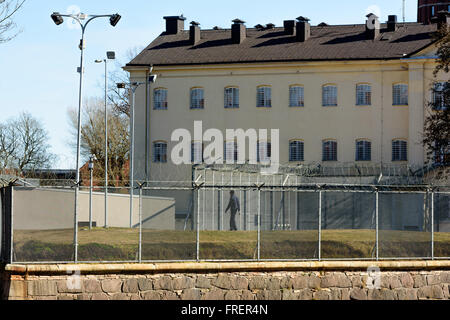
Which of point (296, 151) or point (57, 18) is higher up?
point (57, 18)

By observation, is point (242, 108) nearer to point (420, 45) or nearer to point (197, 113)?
point (197, 113)

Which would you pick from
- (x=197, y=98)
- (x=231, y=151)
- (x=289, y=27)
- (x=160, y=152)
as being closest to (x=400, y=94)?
(x=289, y=27)

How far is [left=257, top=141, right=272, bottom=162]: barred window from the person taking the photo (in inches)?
2207

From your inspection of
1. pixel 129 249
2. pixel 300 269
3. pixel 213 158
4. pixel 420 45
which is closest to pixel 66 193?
pixel 129 249

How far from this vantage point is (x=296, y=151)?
184 ft

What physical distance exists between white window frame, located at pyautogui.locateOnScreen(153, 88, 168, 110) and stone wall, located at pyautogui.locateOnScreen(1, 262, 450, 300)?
3798cm

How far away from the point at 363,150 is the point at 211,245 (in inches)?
1373

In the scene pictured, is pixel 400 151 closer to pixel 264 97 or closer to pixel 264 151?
pixel 264 151

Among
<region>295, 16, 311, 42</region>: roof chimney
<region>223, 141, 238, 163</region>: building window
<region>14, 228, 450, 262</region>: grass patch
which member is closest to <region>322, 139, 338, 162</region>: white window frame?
<region>223, 141, 238, 163</region>: building window

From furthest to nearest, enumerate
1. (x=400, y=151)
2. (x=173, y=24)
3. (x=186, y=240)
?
(x=173, y=24)
(x=400, y=151)
(x=186, y=240)

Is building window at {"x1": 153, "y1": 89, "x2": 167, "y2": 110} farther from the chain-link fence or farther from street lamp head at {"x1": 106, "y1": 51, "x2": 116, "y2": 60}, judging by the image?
the chain-link fence

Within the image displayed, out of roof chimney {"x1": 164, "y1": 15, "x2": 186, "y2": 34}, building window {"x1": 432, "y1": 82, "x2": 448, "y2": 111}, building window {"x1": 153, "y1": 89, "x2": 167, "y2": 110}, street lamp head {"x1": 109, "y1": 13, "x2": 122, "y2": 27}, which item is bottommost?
building window {"x1": 432, "y1": 82, "x2": 448, "y2": 111}

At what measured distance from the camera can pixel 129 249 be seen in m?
20.5

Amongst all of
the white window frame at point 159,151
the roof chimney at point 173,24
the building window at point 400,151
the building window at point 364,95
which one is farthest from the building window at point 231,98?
the building window at point 400,151
